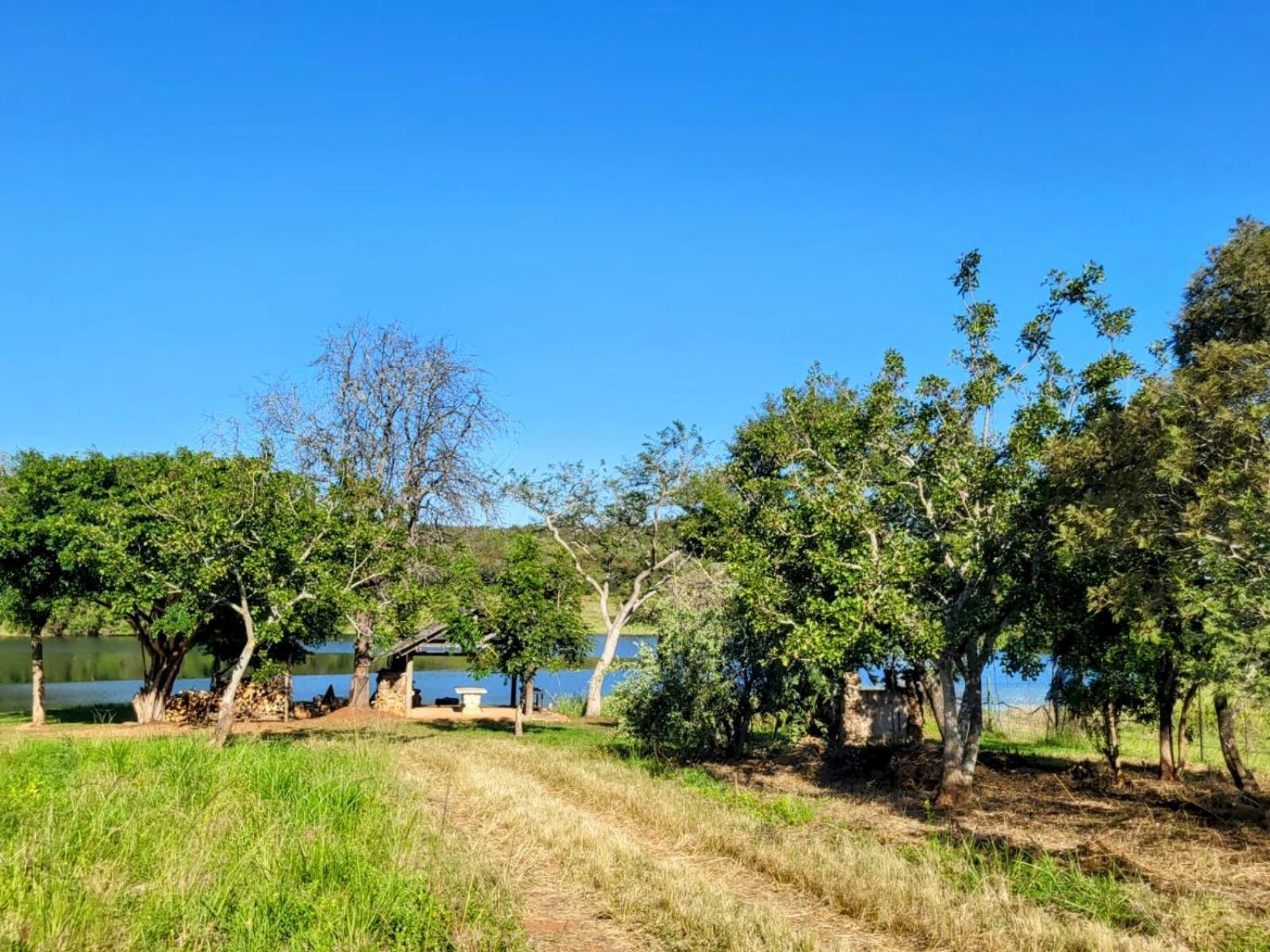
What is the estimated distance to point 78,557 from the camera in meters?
23.5

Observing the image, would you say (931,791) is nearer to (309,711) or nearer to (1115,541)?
(1115,541)

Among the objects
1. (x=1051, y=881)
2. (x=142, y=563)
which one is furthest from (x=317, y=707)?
(x=1051, y=881)

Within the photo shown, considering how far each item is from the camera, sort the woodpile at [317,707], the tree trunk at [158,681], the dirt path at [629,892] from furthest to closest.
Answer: the woodpile at [317,707] → the tree trunk at [158,681] → the dirt path at [629,892]

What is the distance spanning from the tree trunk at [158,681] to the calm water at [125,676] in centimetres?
828

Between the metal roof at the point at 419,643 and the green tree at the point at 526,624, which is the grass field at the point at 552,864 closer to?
the green tree at the point at 526,624

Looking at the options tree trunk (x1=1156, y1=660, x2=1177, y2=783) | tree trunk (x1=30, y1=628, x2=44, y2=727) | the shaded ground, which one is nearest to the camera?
the shaded ground

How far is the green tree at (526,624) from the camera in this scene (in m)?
26.8

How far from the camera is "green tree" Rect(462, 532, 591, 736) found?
26797mm

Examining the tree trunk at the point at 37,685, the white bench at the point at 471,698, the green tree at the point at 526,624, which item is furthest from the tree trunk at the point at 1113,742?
the tree trunk at the point at 37,685

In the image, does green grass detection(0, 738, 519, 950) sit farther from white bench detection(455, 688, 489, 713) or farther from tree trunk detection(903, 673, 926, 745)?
white bench detection(455, 688, 489, 713)

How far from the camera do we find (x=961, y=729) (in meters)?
15.4

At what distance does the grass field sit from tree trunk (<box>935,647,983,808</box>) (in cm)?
60

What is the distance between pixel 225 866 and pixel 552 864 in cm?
355

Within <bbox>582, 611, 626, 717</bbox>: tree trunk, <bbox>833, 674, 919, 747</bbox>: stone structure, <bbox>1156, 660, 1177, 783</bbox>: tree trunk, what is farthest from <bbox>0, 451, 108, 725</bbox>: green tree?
<bbox>1156, 660, 1177, 783</bbox>: tree trunk
